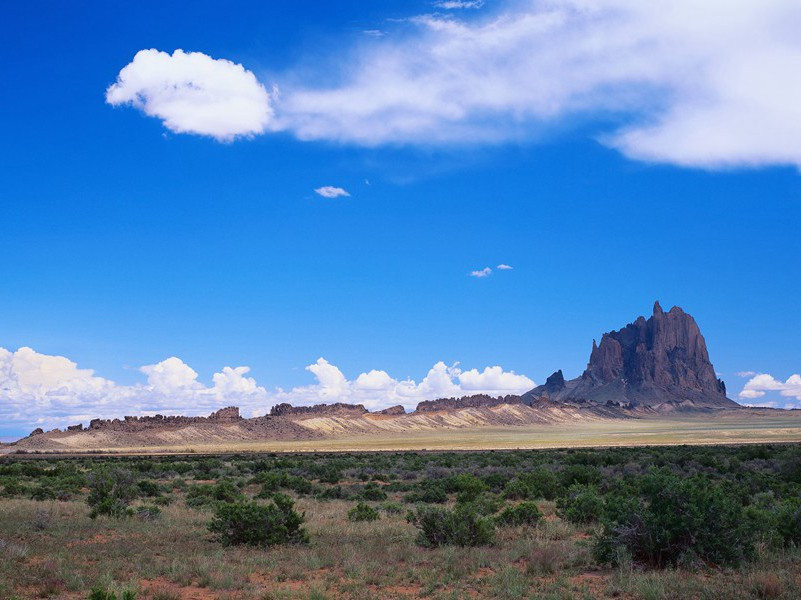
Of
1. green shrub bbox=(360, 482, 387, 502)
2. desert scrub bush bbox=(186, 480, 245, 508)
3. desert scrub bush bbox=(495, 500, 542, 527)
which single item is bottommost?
green shrub bbox=(360, 482, 387, 502)

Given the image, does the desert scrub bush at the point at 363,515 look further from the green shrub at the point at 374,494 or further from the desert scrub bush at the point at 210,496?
the green shrub at the point at 374,494

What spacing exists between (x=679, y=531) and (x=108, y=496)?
53.8 feet

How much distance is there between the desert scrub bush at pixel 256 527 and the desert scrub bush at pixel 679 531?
6.62 metres

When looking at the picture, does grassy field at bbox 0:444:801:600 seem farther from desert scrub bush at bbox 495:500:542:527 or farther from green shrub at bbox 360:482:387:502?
green shrub at bbox 360:482:387:502

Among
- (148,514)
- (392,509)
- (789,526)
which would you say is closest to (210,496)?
(148,514)

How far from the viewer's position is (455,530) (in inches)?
555

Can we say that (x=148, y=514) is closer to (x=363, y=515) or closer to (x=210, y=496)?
(x=363, y=515)

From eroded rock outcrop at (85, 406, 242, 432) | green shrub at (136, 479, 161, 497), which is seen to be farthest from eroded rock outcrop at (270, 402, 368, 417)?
green shrub at (136, 479, 161, 497)

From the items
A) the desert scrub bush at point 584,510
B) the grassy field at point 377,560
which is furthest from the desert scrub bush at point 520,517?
the desert scrub bush at point 584,510

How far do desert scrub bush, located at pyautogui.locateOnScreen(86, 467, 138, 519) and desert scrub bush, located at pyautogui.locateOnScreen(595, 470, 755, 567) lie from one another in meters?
13.5

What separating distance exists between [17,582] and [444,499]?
15043mm

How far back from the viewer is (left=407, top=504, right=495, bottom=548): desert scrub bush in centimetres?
1411

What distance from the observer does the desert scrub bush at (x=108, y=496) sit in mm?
18797

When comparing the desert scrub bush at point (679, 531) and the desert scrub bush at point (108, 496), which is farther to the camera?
the desert scrub bush at point (108, 496)
